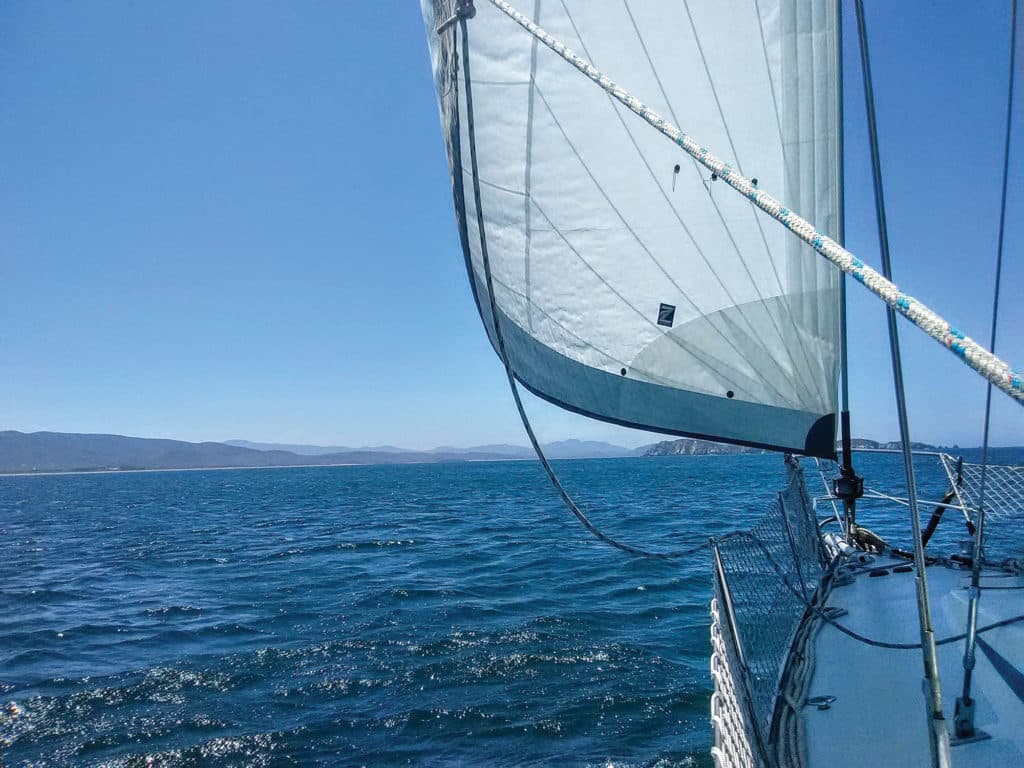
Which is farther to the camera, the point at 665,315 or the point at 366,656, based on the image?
the point at 366,656

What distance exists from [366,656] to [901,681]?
6063mm

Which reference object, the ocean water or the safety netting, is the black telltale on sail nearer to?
the safety netting

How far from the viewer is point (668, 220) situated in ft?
13.4

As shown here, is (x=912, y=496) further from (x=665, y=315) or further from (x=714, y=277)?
(x=714, y=277)

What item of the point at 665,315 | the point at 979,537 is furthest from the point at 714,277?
the point at 979,537

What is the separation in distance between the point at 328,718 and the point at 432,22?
233 inches

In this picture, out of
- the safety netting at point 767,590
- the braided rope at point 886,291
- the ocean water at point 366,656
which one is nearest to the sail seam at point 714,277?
the safety netting at point 767,590

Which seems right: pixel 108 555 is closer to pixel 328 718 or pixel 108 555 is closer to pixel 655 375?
pixel 328 718

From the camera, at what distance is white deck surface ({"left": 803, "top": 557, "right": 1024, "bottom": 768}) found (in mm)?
2689

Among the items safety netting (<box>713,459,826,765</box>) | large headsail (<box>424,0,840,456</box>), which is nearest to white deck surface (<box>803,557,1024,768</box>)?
safety netting (<box>713,459,826,765</box>)

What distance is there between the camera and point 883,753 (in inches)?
106

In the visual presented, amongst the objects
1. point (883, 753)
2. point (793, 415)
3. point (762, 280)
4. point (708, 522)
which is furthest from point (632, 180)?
point (708, 522)

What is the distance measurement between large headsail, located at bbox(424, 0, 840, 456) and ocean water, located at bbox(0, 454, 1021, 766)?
323 cm

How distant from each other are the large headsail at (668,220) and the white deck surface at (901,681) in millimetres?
1180
